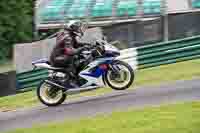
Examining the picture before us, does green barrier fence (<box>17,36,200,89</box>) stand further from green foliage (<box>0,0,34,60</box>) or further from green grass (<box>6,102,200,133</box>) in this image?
green foliage (<box>0,0,34,60</box>)

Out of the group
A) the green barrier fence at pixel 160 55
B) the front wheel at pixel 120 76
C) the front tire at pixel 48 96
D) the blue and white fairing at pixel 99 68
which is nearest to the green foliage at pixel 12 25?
the green barrier fence at pixel 160 55

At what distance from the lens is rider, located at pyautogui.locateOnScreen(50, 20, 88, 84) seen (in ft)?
40.2

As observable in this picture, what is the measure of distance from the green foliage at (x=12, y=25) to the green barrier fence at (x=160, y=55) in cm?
1678

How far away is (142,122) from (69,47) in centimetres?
446

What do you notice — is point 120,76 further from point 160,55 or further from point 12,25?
point 12,25

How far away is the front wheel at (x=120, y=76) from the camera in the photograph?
39.5 feet

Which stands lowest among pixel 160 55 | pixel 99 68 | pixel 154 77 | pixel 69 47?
pixel 154 77

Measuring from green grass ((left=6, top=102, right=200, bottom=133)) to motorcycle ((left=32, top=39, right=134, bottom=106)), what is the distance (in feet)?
8.41

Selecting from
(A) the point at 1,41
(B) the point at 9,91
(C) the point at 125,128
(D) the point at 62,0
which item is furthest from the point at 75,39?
(A) the point at 1,41

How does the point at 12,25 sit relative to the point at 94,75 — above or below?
below

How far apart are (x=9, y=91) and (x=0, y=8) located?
60.0 ft

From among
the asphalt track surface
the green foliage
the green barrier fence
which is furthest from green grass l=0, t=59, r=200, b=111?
the green foliage

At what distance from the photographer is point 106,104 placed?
1113 cm

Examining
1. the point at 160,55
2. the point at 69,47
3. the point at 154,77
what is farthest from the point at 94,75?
the point at 160,55
